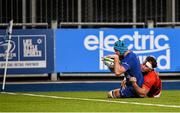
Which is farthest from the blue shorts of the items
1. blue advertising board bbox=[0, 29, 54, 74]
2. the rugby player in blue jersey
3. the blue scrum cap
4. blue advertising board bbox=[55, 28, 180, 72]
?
blue advertising board bbox=[0, 29, 54, 74]

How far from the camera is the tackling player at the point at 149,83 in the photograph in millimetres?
14441

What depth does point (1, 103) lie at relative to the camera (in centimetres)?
1378

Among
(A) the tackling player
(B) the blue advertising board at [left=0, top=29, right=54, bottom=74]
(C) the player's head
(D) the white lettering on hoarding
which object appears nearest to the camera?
(A) the tackling player

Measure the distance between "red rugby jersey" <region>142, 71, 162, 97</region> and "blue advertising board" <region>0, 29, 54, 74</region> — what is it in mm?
6326

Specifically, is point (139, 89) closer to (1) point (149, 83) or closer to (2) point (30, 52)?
(1) point (149, 83)

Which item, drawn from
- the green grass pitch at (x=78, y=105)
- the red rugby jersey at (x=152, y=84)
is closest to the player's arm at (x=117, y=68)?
the green grass pitch at (x=78, y=105)

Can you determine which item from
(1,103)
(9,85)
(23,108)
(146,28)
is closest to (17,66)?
(9,85)

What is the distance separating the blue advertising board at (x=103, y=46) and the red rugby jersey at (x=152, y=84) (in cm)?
581

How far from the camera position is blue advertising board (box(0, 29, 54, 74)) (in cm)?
2047

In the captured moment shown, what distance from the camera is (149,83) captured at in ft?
47.6

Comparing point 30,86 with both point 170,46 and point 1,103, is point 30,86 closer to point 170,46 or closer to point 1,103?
point 170,46

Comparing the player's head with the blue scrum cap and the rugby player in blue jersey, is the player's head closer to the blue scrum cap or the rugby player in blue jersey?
the rugby player in blue jersey

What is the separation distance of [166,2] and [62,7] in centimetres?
374

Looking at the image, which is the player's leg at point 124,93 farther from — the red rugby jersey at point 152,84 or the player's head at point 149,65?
the player's head at point 149,65
